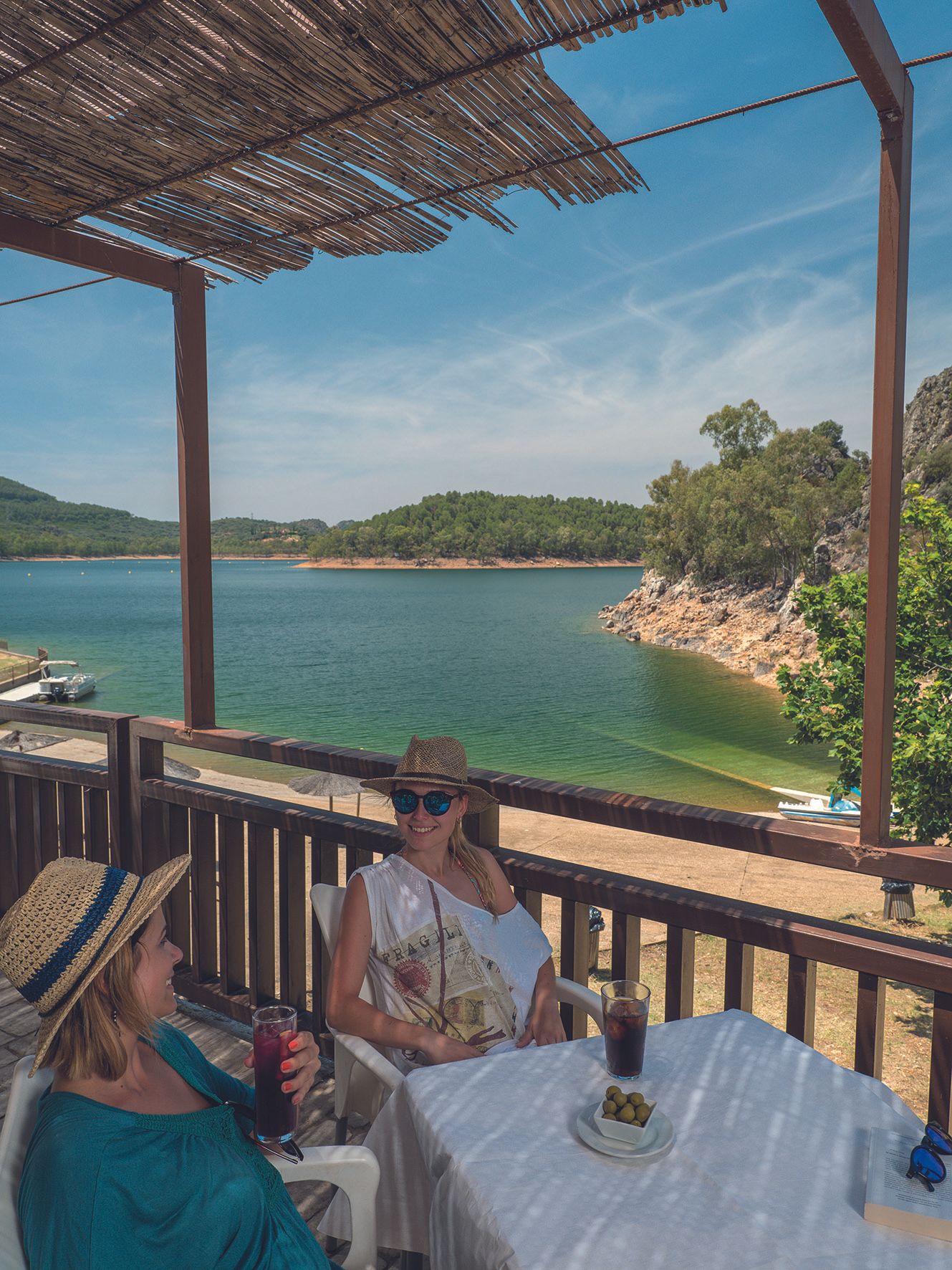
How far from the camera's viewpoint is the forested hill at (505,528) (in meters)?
99.9

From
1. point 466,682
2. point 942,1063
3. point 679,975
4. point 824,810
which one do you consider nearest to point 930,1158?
point 942,1063

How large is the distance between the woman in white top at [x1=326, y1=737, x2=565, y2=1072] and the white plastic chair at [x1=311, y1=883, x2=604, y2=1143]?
3 centimetres

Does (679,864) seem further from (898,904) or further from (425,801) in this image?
(425,801)

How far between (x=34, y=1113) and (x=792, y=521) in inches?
2222

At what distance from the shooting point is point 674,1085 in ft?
4.62

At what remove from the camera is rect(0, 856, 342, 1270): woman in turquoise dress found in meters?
0.97

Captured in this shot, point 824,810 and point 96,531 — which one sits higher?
point 96,531

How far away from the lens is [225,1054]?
2771 mm

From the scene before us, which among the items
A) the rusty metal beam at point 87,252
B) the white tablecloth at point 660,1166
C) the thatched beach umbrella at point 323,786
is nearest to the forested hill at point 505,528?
the thatched beach umbrella at point 323,786

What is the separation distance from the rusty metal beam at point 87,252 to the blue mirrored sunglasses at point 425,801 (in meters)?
2.02

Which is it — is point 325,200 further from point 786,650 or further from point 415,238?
point 786,650

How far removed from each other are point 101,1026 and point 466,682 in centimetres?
5334

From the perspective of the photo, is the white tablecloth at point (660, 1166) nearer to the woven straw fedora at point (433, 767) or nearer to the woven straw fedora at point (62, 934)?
the woven straw fedora at point (62, 934)

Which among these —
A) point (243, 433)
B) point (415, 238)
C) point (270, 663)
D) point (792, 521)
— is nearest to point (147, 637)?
point (270, 663)
